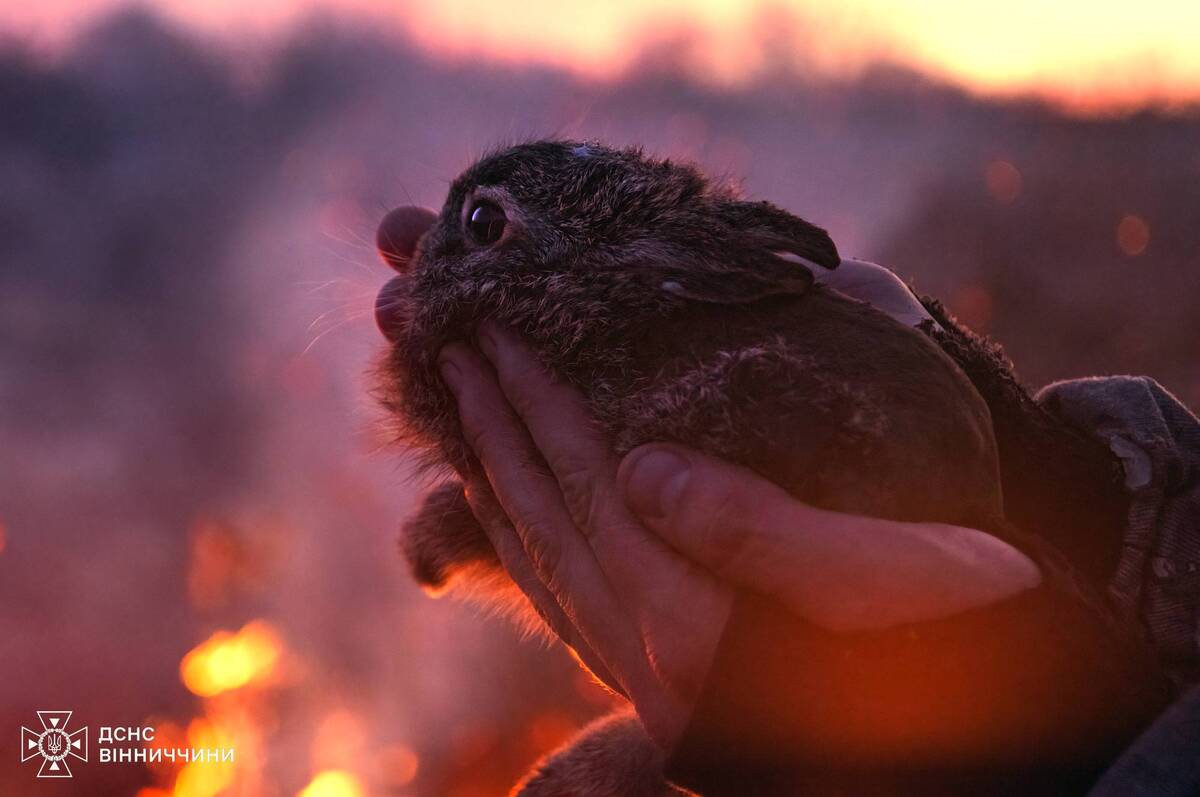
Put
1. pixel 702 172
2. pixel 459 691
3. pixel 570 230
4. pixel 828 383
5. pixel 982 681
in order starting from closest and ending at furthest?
pixel 982 681, pixel 828 383, pixel 570 230, pixel 702 172, pixel 459 691

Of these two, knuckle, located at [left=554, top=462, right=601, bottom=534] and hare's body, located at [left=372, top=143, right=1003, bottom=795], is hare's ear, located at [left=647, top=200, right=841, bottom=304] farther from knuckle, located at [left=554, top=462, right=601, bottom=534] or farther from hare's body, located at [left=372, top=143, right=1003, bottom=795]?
knuckle, located at [left=554, top=462, right=601, bottom=534]

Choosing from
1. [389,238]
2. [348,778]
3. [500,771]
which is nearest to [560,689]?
[500,771]

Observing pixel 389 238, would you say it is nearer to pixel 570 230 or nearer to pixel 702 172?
pixel 570 230

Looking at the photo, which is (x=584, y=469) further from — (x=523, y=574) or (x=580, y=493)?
(x=523, y=574)

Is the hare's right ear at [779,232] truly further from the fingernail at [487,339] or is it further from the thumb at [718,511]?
the fingernail at [487,339]

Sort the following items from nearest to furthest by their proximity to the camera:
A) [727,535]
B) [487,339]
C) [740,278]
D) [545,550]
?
[727,535], [740,278], [545,550], [487,339]

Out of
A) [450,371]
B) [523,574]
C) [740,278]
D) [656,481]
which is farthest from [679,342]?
[523,574]
